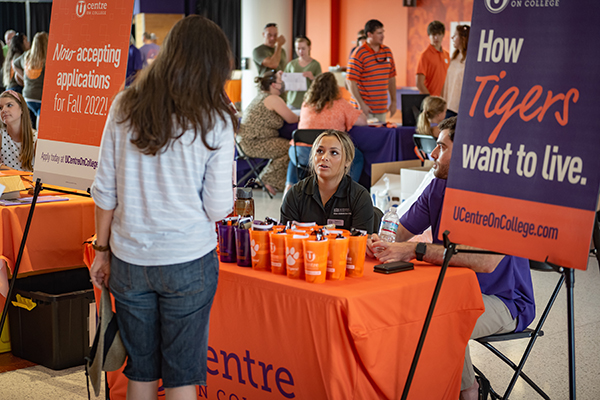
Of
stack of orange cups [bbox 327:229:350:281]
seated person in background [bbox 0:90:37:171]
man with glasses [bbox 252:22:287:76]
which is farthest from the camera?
man with glasses [bbox 252:22:287:76]

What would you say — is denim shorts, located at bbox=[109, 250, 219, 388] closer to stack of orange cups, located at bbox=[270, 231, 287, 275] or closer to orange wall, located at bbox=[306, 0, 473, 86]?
stack of orange cups, located at bbox=[270, 231, 287, 275]

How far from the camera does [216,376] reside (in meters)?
2.16

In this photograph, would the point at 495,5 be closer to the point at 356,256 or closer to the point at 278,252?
the point at 356,256

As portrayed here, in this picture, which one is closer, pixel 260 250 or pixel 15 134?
pixel 260 250

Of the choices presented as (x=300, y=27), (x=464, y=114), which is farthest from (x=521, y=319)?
(x=300, y=27)

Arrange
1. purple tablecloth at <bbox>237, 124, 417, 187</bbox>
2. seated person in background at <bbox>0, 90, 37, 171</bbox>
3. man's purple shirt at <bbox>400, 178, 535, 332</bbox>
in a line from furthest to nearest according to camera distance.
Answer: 1. purple tablecloth at <bbox>237, 124, 417, 187</bbox>
2. seated person in background at <bbox>0, 90, 37, 171</bbox>
3. man's purple shirt at <bbox>400, 178, 535, 332</bbox>

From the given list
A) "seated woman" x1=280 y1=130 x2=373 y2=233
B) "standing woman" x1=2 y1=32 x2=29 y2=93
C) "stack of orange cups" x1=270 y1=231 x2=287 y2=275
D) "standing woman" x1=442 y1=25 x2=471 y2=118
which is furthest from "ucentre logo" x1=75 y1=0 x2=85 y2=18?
"standing woman" x1=2 y1=32 x2=29 y2=93

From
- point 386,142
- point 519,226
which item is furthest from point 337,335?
point 386,142

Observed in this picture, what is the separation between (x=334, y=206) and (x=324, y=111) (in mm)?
3227

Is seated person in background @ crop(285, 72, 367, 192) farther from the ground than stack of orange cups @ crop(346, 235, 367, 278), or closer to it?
farther from the ground

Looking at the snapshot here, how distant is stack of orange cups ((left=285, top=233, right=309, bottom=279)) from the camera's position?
192 centimetres

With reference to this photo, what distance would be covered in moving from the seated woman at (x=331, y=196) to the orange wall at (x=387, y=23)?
852 cm

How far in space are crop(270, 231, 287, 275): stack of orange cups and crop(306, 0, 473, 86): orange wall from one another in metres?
9.46

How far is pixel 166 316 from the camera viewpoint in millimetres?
1744
